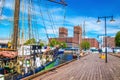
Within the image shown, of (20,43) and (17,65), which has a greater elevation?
(20,43)

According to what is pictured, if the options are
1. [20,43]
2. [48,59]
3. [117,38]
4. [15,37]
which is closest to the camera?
[15,37]

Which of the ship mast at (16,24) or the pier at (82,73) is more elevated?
the ship mast at (16,24)

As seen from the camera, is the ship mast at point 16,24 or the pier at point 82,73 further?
the ship mast at point 16,24

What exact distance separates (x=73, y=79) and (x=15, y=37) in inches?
236

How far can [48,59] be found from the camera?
31.4 m

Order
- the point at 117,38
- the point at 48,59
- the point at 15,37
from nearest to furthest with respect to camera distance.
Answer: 1. the point at 15,37
2. the point at 48,59
3. the point at 117,38

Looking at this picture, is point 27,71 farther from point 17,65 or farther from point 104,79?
point 104,79

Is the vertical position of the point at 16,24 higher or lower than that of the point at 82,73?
higher

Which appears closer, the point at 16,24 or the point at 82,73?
the point at 16,24

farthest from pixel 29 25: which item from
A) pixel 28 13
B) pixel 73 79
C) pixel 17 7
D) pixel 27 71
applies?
pixel 73 79

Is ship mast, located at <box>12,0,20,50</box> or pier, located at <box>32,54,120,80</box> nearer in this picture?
pier, located at <box>32,54,120,80</box>

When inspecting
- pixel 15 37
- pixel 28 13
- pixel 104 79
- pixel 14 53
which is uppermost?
pixel 28 13

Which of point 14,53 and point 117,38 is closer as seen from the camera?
point 14,53

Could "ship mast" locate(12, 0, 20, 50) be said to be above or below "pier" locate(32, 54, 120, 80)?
above
